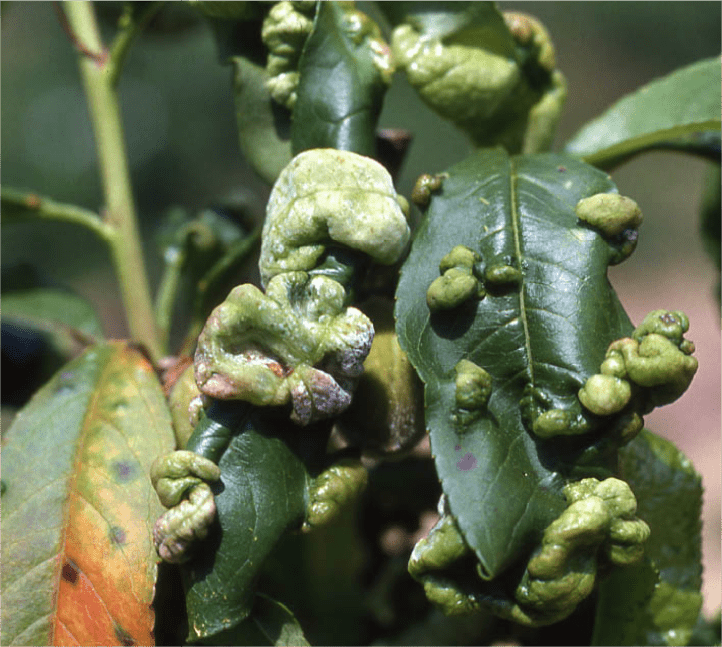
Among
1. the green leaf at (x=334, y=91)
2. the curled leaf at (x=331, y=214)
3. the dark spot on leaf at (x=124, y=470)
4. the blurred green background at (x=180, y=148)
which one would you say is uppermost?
the green leaf at (x=334, y=91)

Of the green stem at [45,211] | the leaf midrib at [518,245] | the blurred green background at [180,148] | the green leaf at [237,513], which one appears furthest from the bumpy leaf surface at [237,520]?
the blurred green background at [180,148]

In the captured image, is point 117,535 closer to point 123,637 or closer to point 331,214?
point 123,637

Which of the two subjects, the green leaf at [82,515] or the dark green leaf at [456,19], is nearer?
the green leaf at [82,515]

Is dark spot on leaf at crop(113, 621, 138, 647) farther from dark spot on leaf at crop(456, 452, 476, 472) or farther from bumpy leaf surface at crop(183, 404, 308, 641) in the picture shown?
dark spot on leaf at crop(456, 452, 476, 472)

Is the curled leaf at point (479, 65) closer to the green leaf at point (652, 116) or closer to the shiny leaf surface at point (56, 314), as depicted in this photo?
the green leaf at point (652, 116)

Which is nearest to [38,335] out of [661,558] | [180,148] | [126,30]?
[126,30]

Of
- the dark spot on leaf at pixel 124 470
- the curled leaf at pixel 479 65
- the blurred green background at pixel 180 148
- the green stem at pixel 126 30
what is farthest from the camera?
the blurred green background at pixel 180 148

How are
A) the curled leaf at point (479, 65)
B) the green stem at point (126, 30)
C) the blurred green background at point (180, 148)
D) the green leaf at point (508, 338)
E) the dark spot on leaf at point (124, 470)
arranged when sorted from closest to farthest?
the green leaf at point (508, 338)
the dark spot on leaf at point (124, 470)
the curled leaf at point (479, 65)
the green stem at point (126, 30)
the blurred green background at point (180, 148)
